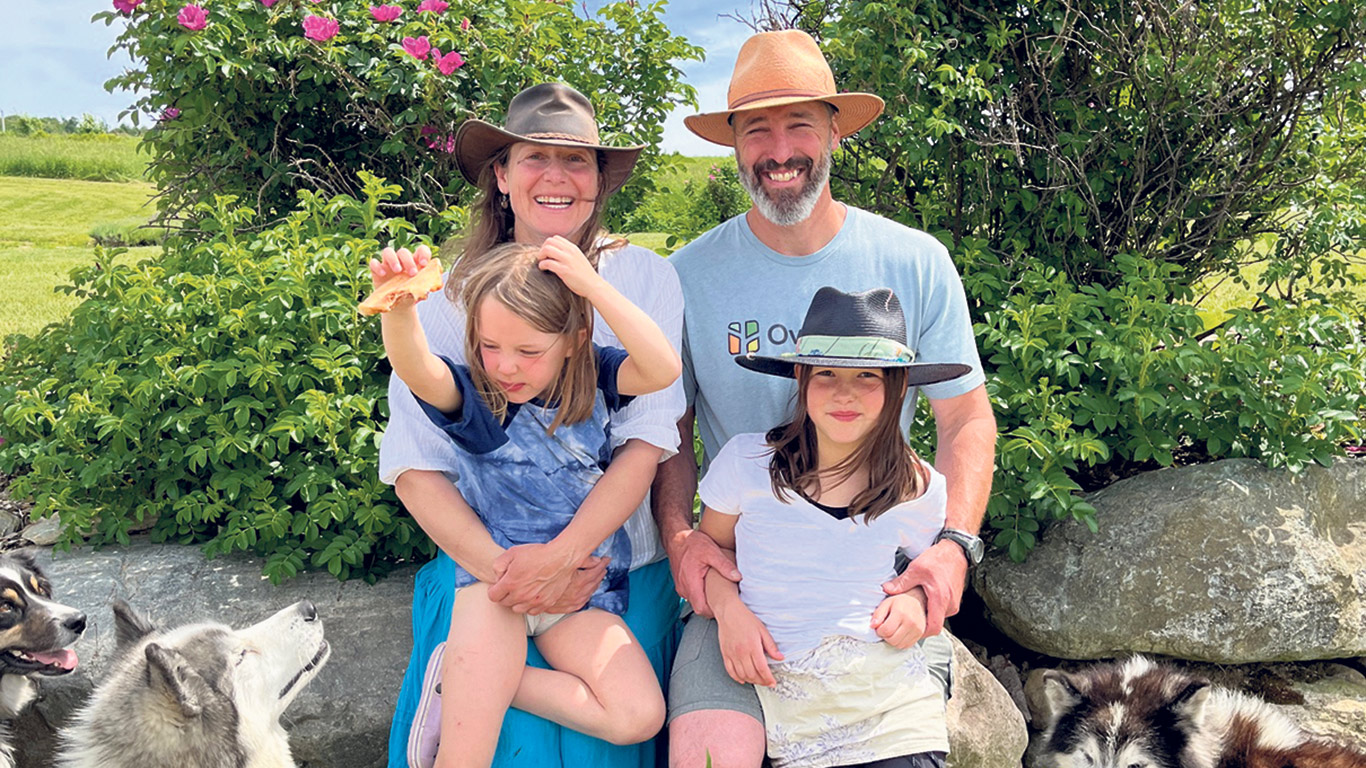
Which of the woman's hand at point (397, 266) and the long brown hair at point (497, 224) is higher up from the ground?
the long brown hair at point (497, 224)

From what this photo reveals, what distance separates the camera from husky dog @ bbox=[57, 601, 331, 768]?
7.95 feet

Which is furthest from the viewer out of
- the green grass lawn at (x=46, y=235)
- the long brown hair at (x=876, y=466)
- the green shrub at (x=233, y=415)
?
the green grass lawn at (x=46, y=235)

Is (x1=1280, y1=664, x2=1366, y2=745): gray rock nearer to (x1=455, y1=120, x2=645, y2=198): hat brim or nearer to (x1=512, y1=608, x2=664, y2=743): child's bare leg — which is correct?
(x1=512, y1=608, x2=664, y2=743): child's bare leg

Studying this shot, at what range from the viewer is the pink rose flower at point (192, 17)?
13.6ft

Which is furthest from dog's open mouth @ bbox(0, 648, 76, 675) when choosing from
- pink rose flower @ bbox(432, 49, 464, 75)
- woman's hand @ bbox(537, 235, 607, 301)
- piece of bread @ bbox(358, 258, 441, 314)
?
pink rose flower @ bbox(432, 49, 464, 75)

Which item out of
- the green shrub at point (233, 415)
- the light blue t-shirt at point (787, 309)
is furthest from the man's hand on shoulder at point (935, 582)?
the green shrub at point (233, 415)

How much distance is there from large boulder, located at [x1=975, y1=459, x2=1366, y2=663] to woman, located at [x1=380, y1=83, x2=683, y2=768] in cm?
152

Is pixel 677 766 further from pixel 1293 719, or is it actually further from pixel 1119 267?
pixel 1119 267

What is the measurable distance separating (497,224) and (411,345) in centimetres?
80

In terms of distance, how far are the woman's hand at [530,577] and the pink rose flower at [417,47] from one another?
285 centimetres

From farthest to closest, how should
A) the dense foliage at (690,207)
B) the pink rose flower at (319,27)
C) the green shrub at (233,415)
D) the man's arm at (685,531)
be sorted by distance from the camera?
the dense foliage at (690,207), the pink rose flower at (319,27), the green shrub at (233,415), the man's arm at (685,531)

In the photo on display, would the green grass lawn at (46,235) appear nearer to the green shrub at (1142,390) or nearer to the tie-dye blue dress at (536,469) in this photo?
the tie-dye blue dress at (536,469)

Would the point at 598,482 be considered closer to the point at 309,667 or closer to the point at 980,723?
the point at 309,667

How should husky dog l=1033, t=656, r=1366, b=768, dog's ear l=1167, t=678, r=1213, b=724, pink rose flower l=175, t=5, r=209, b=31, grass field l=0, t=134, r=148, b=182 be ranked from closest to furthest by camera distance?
dog's ear l=1167, t=678, r=1213, b=724, husky dog l=1033, t=656, r=1366, b=768, pink rose flower l=175, t=5, r=209, b=31, grass field l=0, t=134, r=148, b=182
